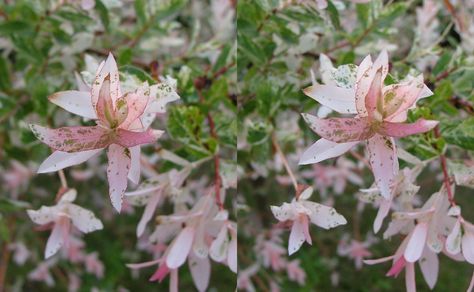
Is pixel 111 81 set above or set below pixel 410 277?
above

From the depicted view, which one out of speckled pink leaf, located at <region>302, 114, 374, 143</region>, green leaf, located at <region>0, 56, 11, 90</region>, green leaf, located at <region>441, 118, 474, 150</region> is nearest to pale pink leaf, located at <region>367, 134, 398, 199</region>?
speckled pink leaf, located at <region>302, 114, 374, 143</region>

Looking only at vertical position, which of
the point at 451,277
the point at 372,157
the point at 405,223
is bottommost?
the point at 451,277

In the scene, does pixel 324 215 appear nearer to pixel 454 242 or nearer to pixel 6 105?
pixel 454 242

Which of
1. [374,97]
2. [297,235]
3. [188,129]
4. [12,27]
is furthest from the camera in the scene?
[12,27]

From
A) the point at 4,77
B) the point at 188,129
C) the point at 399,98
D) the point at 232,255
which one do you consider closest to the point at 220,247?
the point at 232,255

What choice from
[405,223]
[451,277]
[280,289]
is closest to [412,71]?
[405,223]

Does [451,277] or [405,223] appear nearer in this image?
[405,223]

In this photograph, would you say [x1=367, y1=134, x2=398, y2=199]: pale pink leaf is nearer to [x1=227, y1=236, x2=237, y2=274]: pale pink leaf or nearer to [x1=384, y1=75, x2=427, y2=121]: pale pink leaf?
[x1=384, y1=75, x2=427, y2=121]: pale pink leaf

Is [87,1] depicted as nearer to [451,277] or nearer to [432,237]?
[432,237]

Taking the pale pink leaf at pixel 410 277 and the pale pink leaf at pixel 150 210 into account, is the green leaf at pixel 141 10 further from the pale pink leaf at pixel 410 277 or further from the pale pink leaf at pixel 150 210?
the pale pink leaf at pixel 410 277
